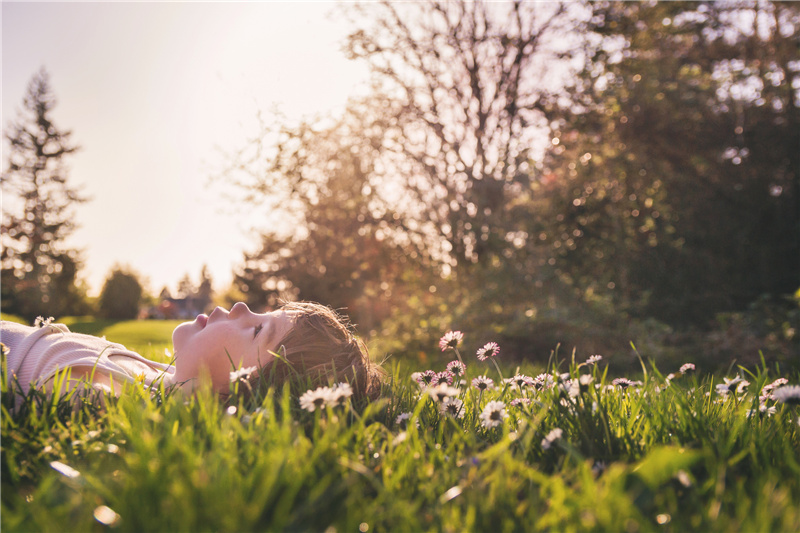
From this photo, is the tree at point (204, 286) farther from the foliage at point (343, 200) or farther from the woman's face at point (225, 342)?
the woman's face at point (225, 342)

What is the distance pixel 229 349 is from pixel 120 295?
42502 mm

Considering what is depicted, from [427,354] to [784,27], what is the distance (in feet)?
40.5

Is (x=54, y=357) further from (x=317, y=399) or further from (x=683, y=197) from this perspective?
(x=683, y=197)

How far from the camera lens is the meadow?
1.02 metres

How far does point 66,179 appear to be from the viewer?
3366 cm

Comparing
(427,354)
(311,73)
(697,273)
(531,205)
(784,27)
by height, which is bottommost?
(427,354)

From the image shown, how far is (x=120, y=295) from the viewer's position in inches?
1532

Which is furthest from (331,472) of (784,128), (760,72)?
(760,72)

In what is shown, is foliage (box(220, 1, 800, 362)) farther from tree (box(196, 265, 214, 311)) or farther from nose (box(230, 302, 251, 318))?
tree (box(196, 265, 214, 311))

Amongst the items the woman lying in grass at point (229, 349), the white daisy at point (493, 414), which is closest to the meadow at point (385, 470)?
the white daisy at point (493, 414)

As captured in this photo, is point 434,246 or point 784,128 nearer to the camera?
point 784,128

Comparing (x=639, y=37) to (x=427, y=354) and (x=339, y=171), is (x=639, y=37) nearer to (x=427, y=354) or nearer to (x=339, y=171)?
(x=339, y=171)

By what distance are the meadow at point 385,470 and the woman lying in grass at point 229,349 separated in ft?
1.81

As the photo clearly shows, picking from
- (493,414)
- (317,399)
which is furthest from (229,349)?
(493,414)
